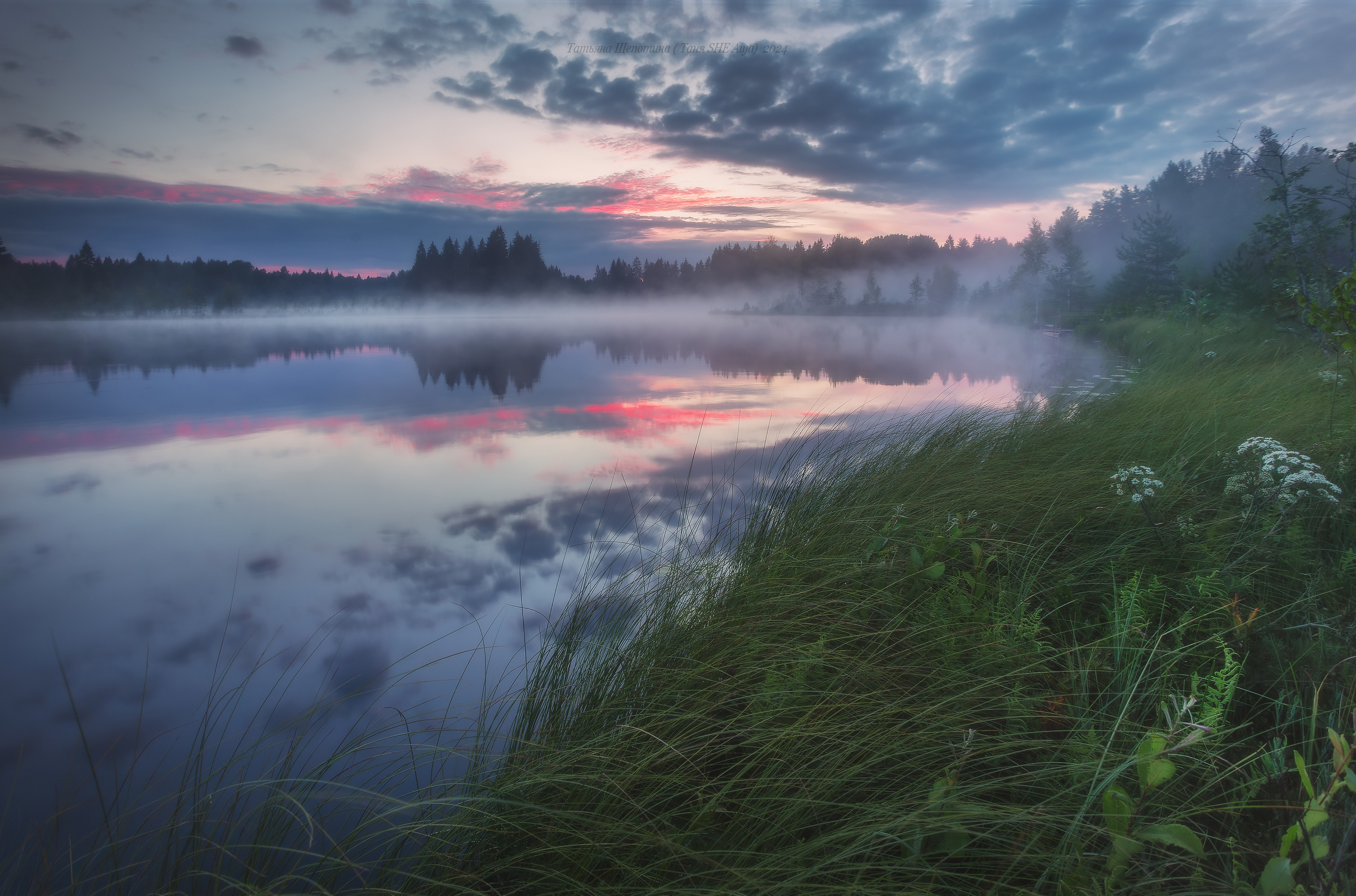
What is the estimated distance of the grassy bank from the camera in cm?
143

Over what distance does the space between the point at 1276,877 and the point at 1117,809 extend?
23cm

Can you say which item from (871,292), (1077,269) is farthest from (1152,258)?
(871,292)

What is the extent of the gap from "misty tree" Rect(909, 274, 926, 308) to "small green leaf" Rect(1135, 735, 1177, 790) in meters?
93.4

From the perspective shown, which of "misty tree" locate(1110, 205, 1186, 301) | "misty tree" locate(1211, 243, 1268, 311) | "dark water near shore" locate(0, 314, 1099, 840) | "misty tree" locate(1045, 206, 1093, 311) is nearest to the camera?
"dark water near shore" locate(0, 314, 1099, 840)

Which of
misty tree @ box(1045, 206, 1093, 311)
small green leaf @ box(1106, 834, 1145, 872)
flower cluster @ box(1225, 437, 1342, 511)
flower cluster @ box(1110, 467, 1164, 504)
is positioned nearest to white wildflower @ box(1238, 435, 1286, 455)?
flower cluster @ box(1225, 437, 1342, 511)

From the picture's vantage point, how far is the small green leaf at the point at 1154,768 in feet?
3.47

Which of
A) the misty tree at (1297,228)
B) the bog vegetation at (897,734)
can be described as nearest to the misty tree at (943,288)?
the misty tree at (1297,228)

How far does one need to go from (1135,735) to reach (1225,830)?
1.07 feet

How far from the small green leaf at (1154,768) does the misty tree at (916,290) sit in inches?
3676

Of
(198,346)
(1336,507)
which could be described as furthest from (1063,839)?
(198,346)

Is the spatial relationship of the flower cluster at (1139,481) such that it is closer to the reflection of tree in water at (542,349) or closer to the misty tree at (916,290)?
the reflection of tree in water at (542,349)

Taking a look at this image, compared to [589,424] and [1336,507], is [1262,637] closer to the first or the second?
[1336,507]

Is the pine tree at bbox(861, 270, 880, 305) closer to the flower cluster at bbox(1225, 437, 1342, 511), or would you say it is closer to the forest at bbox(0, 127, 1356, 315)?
the forest at bbox(0, 127, 1356, 315)

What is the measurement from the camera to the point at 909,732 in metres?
1.83
